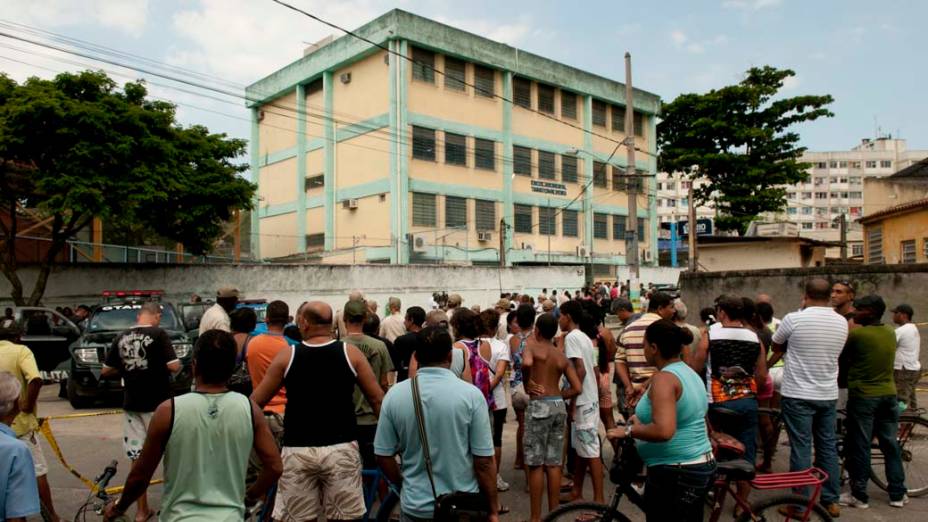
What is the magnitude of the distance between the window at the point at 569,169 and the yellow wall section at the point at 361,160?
12.4 meters

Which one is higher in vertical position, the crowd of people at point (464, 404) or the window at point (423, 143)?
the window at point (423, 143)

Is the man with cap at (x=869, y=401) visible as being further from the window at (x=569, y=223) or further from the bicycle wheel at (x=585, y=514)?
the window at (x=569, y=223)

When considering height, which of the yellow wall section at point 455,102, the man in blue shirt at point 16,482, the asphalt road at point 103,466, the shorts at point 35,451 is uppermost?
the yellow wall section at point 455,102

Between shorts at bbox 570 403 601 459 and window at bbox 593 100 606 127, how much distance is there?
124 ft

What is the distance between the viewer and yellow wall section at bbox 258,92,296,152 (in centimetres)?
Answer: 3759

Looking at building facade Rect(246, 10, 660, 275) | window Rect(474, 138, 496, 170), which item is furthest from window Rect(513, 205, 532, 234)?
window Rect(474, 138, 496, 170)

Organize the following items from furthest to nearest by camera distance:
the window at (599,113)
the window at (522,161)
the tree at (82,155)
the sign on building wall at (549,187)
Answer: the window at (599,113) → the sign on building wall at (549,187) → the window at (522,161) → the tree at (82,155)

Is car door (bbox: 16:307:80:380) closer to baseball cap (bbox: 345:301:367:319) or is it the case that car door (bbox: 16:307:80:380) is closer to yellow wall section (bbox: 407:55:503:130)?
baseball cap (bbox: 345:301:367:319)

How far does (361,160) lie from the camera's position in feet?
109

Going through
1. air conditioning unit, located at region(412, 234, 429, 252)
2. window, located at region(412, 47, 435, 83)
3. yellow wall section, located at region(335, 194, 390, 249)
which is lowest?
air conditioning unit, located at region(412, 234, 429, 252)

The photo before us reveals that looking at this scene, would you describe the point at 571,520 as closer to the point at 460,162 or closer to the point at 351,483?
the point at 351,483

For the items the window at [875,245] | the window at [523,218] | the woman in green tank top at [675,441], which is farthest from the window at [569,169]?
the woman in green tank top at [675,441]

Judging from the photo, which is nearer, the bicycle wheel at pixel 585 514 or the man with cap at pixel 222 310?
the bicycle wheel at pixel 585 514

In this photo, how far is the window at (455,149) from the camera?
33.5 meters
